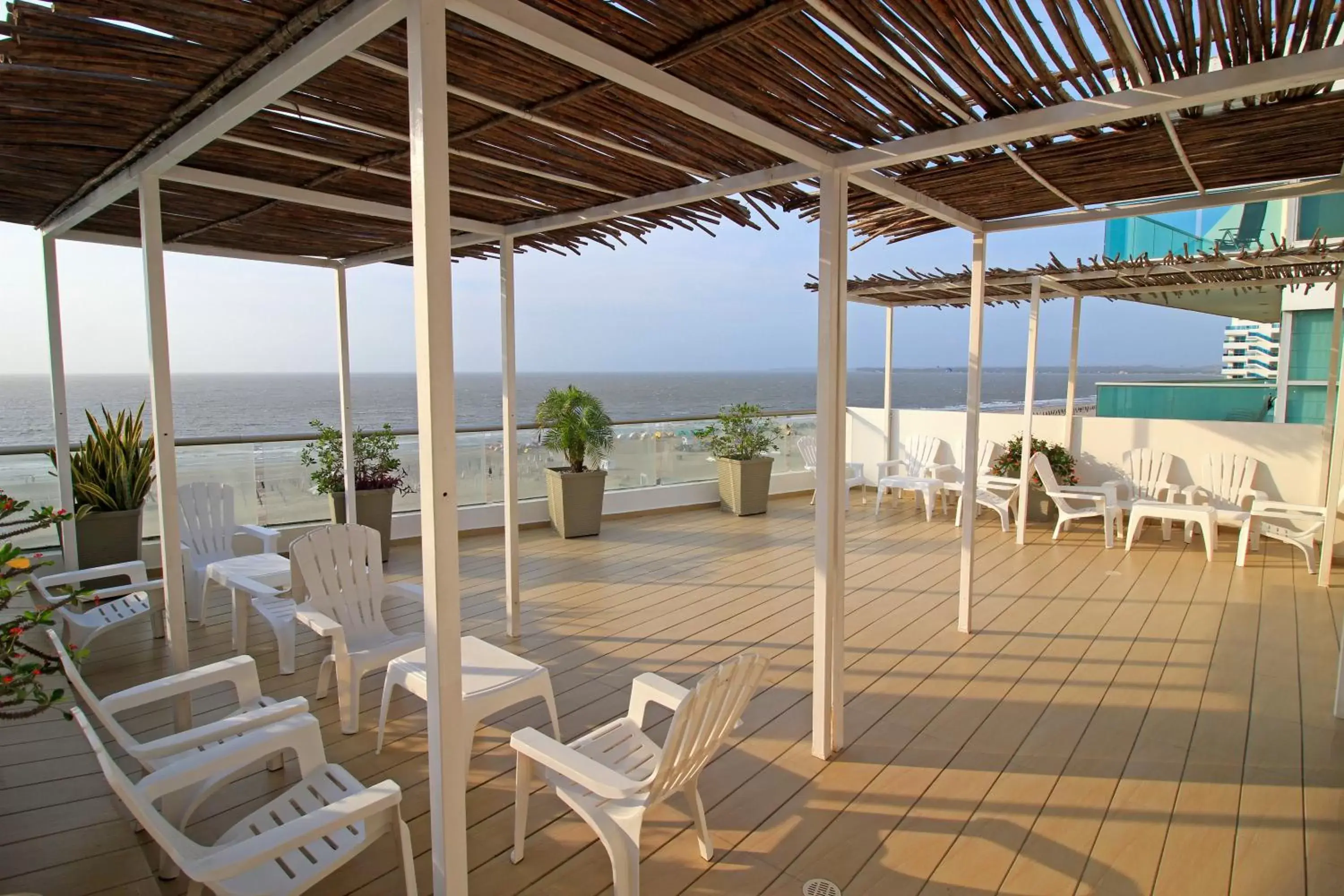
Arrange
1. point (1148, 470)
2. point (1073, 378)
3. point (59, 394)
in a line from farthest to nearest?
1. point (1073, 378)
2. point (1148, 470)
3. point (59, 394)

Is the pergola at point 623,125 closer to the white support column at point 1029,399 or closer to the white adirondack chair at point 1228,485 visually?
the white support column at point 1029,399

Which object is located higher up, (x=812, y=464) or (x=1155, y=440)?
(x=1155, y=440)

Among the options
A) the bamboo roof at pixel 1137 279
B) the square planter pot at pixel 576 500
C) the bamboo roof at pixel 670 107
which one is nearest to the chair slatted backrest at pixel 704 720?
the bamboo roof at pixel 670 107

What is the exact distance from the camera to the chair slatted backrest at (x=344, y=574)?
12.0ft

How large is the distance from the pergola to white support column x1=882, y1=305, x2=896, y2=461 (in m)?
5.39

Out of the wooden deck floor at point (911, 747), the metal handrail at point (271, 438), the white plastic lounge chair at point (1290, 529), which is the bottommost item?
the wooden deck floor at point (911, 747)

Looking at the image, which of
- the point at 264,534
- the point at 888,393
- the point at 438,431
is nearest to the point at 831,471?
the point at 438,431

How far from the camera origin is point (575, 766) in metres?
2.09

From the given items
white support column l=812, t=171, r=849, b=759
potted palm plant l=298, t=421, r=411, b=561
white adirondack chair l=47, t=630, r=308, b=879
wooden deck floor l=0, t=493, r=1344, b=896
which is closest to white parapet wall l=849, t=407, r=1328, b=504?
wooden deck floor l=0, t=493, r=1344, b=896

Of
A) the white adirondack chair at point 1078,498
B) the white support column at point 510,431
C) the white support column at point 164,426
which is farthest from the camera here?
the white adirondack chair at point 1078,498

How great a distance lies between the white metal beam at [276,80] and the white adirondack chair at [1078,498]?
7323mm

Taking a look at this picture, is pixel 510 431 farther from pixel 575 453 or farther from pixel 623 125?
pixel 575 453

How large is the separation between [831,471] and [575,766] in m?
1.62

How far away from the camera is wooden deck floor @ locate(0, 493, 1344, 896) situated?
91.6 inches
